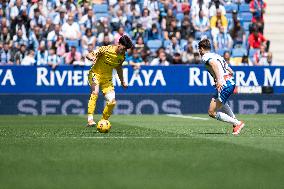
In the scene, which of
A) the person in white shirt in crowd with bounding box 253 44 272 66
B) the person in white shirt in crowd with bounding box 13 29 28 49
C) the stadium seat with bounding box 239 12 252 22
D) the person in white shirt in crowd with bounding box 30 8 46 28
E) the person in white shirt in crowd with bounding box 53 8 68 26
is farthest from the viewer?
the stadium seat with bounding box 239 12 252 22

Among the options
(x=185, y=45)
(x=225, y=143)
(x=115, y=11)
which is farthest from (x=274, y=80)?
(x=225, y=143)

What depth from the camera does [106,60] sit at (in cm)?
1920

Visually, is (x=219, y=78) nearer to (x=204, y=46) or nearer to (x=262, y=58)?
(x=204, y=46)

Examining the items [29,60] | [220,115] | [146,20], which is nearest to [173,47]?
[146,20]

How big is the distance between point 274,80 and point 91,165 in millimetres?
18934

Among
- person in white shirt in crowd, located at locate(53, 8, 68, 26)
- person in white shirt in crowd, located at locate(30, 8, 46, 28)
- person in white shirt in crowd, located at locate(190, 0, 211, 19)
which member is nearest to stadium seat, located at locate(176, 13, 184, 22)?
person in white shirt in crowd, located at locate(190, 0, 211, 19)

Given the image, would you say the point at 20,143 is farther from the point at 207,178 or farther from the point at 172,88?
the point at 172,88

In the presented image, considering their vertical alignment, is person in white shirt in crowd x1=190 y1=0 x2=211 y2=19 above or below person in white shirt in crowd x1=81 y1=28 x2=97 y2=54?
above

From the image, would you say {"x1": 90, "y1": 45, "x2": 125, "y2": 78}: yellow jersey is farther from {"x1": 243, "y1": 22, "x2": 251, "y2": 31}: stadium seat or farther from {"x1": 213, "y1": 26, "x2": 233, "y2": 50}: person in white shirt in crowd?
{"x1": 243, "y1": 22, "x2": 251, "y2": 31}: stadium seat

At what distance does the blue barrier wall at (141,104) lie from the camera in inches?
1080

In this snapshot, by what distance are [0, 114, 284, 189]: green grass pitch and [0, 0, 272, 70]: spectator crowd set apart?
10.0m

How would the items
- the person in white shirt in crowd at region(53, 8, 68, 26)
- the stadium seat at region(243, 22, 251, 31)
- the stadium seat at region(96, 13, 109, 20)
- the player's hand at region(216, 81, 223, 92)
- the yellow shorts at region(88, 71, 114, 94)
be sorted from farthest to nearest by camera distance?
the stadium seat at region(243, 22, 251, 31)
the stadium seat at region(96, 13, 109, 20)
the person in white shirt in crowd at region(53, 8, 68, 26)
the yellow shorts at region(88, 71, 114, 94)
the player's hand at region(216, 81, 223, 92)

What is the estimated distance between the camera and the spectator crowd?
28.2 m

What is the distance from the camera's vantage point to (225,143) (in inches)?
571
